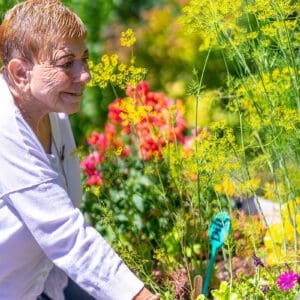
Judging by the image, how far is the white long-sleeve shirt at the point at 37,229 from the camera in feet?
6.26

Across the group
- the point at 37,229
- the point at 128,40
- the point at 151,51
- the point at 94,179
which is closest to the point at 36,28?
the point at 37,229

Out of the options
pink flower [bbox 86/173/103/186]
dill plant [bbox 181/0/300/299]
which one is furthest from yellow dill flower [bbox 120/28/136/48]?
pink flower [bbox 86/173/103/186]

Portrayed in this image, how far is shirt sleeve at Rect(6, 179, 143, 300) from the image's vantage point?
6.25 feet

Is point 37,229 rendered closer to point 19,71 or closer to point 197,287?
point 19,71

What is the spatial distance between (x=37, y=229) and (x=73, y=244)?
0.09 meters

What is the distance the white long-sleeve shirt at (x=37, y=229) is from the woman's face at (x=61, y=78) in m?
0.08

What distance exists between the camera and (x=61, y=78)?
2055 millimetres

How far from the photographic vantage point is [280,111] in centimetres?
253

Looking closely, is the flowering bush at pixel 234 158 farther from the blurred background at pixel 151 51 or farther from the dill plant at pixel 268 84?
the blurred background at pixel 151 51

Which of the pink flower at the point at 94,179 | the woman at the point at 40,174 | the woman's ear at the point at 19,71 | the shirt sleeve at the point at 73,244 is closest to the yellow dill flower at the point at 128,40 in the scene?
the woman at the point at 40,174

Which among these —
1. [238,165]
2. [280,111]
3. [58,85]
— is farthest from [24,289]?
[280,111]

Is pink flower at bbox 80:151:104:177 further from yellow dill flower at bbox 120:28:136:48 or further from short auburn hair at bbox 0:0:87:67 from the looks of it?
short auburn hair at bbox 0:0:87:67

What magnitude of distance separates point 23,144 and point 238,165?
0.76m

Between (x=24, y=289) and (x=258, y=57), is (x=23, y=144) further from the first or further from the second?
(x=258, y=57)
